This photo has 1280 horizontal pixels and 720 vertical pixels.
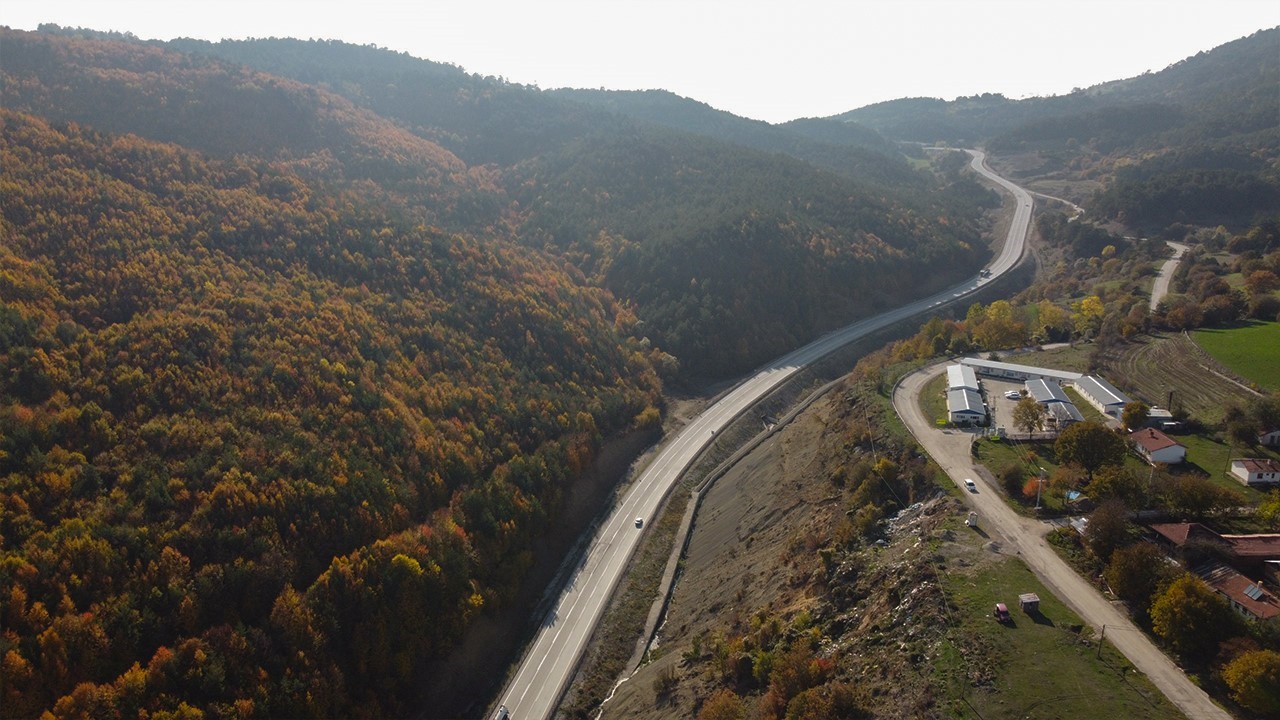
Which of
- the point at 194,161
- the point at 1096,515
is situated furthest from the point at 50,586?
the point at 194,161

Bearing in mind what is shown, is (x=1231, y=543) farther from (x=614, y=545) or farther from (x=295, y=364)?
(x=295, y=364)

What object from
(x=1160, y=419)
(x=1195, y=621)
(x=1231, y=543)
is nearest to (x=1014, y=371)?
(x=1160, y=419)

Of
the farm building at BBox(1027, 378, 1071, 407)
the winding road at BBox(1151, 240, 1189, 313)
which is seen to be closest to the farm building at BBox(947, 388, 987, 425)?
the farm building at BBox(1027, 378, 1071, 407)

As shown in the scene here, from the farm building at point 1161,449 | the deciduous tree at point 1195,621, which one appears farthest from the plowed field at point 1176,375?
the deciduous tree at point 1195,621

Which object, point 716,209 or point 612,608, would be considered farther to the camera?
point 716,209

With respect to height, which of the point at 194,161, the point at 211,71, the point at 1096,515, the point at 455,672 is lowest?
the point at 455,672

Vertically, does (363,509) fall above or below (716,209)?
below

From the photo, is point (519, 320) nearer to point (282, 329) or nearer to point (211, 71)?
point (282, 329)
